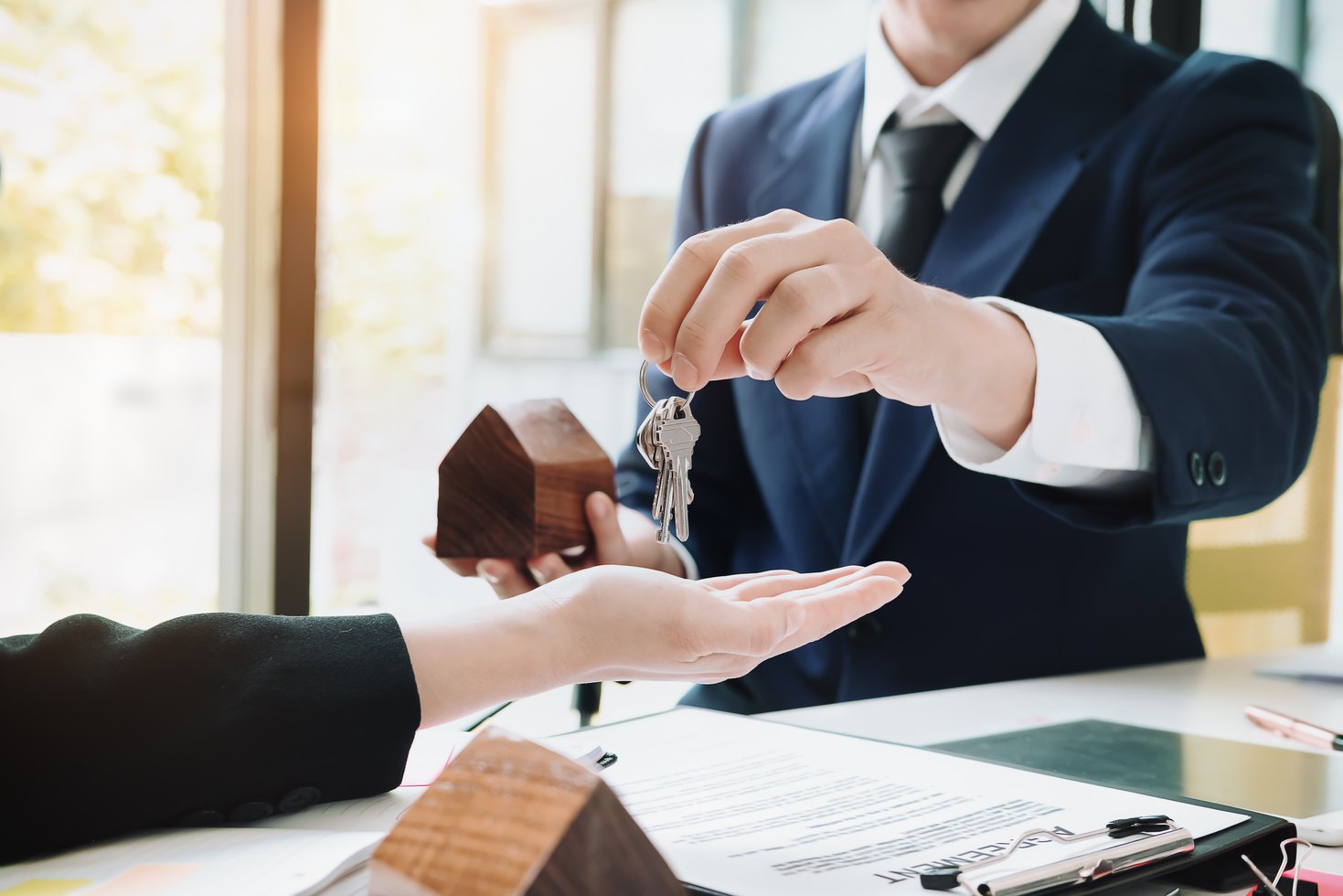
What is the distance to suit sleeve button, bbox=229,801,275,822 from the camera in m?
0.69

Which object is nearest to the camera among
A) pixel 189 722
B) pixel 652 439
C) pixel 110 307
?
pixel 189 722

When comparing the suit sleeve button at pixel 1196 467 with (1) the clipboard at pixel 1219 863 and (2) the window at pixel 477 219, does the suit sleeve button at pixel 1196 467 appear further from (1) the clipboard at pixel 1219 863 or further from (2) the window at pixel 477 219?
(2) the window at pixel 477 219

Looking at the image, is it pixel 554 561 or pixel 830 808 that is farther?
pixel 554 561

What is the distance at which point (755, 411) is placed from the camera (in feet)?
5.45

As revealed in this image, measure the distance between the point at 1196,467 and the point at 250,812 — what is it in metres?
0.99

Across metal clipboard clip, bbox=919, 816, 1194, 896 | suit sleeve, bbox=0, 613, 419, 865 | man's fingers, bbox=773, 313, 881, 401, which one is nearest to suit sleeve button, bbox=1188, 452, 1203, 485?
man's fingers, bbox=773, 313, 881, 401

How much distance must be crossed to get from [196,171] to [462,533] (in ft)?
7.60

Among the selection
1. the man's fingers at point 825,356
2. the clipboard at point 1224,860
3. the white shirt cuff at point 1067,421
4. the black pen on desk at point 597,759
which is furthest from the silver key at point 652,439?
the clipboard at point 1224,860

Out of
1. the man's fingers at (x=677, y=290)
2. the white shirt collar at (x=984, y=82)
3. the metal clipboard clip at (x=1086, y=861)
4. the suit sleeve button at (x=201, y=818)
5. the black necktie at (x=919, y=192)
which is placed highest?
the white shirt collar at (x=984, y=82)

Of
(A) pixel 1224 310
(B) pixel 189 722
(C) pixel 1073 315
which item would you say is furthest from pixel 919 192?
(B) pixel 189 722

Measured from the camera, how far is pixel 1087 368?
1133 mm

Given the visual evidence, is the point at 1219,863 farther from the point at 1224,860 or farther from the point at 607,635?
the point at 607,635

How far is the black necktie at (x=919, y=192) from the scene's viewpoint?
1539 mm

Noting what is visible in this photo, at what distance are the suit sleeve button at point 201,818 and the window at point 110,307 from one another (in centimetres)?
224
